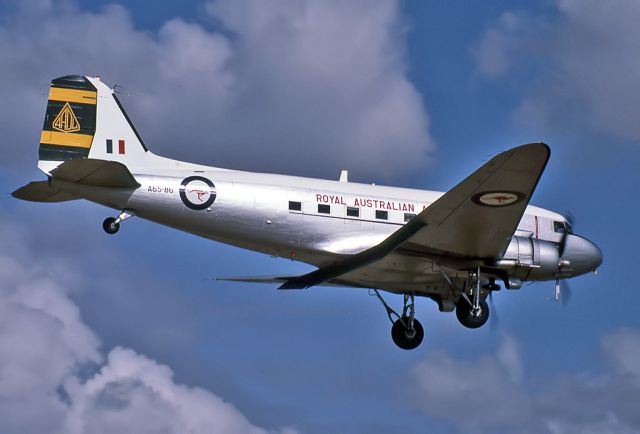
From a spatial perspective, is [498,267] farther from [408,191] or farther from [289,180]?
[289,180]

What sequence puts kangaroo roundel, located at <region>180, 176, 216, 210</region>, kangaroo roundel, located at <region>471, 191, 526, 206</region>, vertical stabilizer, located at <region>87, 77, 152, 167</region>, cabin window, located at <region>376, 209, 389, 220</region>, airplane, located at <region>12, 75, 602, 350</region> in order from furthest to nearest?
cabin window, located at <region>376, 209, 389, 220</region>
vertical stabilizer, located at <region>87, 77, 152, 167</region>
kangaroo roundel, located at <region>180, 176, 216, 210</region>
airplane, located at <region>12, 75, 602, 350</region>
kangaroo roundel, located at <region>471, 191, 526, 206</region>

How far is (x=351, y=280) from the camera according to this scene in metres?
28.9

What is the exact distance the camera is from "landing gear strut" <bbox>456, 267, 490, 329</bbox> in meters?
27.3

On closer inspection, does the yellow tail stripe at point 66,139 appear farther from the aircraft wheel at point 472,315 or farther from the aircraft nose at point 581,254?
the aircraft nose at point 581,254

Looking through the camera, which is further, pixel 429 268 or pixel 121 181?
pixel 429 268

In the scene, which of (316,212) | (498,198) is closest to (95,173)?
(316,212)

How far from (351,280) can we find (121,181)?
22.3ft

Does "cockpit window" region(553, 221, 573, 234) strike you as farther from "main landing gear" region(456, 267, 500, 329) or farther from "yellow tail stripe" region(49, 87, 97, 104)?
"yellow tail stripe" region(49, 87, 97, 104)

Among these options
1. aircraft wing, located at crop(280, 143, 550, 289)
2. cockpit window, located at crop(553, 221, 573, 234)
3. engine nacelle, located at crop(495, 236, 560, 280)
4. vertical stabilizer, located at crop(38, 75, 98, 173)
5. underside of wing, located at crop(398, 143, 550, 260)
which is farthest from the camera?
cockpit window, located at crop(553, 221, 573, 234)

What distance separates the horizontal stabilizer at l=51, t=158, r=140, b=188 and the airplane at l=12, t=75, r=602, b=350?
1.1 inches

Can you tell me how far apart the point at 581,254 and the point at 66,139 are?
13473 millimetres

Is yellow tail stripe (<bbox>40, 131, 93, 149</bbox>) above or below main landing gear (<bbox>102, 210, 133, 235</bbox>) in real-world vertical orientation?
above

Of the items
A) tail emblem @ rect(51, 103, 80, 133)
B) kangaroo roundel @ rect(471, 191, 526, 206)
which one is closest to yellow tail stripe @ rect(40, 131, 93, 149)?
tail emblem @ rect(51, 103, 80, 133)

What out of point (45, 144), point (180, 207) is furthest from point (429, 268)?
point (45, 144)
